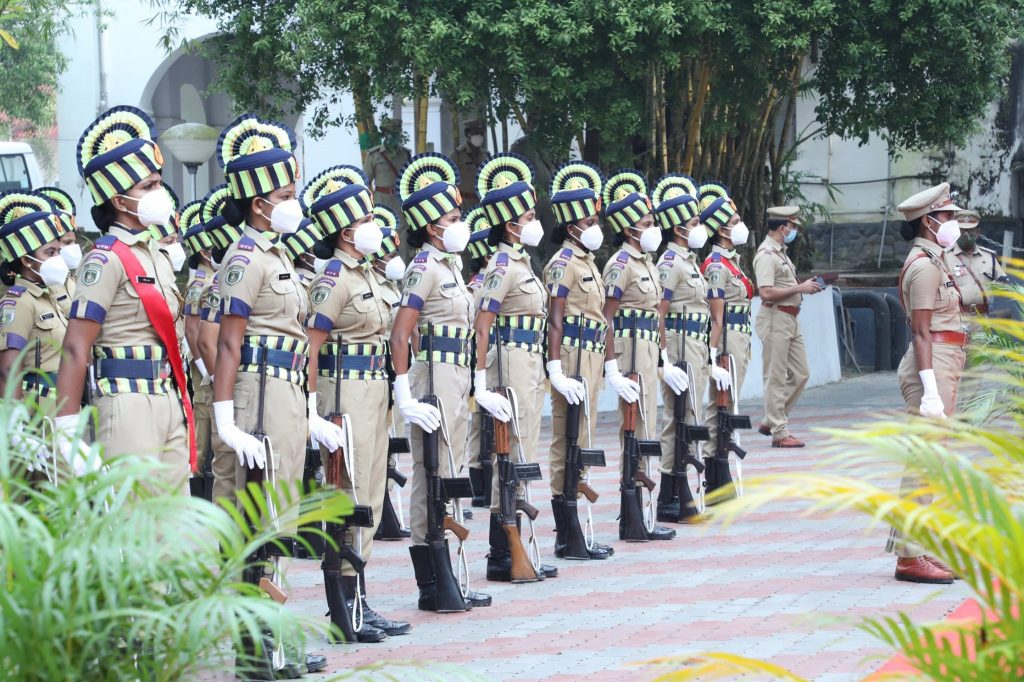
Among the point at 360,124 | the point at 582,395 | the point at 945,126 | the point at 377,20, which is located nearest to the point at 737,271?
the point at 582,395

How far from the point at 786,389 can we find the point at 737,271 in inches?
103

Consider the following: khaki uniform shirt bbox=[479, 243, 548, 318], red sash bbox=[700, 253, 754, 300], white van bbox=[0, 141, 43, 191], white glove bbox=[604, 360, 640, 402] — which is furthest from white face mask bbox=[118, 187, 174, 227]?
white van bbox=[0, 141, 43, 191]

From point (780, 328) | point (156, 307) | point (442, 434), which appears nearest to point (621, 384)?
point (442, 434)

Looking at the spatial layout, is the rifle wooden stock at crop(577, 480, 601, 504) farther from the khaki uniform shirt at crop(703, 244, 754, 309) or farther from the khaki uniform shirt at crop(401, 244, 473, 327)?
the khaki uniform shirt at crop(703, 244, 754, 309)

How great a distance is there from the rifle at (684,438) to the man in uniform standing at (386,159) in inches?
316

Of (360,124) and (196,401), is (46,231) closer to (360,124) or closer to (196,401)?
(196,401)

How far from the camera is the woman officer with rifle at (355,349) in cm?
700

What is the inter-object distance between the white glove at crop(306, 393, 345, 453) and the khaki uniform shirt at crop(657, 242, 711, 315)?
408 centimetres

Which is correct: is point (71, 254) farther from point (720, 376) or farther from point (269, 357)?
point (720, 376)

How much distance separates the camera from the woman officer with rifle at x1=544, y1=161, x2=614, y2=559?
→ 8.98m

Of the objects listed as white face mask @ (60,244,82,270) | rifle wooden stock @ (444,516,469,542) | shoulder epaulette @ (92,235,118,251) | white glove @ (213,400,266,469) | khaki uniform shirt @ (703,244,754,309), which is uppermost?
shoulder epaulette @ (92,235,118,251)

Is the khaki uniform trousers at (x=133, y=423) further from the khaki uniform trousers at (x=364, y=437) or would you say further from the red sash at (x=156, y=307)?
the khaki uniform trousers at (x=364, y=437)

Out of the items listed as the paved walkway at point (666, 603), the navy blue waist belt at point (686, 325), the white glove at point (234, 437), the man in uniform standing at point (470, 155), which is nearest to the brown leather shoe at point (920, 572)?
the paved walkway at point (666, 603)

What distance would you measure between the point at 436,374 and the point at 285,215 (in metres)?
1.74
